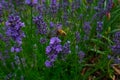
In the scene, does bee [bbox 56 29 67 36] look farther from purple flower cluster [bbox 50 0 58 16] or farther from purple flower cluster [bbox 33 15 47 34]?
purple flower cluster [bbox 33 15 47 34]

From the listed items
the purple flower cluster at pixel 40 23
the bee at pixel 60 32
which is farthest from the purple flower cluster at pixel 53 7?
the purple flower cluster at pixel 40 23

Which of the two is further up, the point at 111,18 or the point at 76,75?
the point at 111,18

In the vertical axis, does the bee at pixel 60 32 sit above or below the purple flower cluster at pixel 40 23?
below

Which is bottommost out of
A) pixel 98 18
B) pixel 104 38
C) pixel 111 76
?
pixel 111 76

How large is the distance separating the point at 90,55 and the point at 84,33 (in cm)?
39

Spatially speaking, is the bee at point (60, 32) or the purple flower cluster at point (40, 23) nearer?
the purple flower cluster at point (40, 23)

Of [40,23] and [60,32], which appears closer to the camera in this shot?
[40,23]

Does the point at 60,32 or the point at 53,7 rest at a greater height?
the point at 53,7

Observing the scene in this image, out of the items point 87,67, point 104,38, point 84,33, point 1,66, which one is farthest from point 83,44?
point 1,66

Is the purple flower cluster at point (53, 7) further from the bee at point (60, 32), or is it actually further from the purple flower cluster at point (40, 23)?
the purple flower cluster at point (40, 23)

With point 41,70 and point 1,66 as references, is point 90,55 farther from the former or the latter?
point 1,66

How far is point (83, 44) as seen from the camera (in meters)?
3.01

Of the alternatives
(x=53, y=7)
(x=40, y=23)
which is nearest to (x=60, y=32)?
(x=53, y=7)

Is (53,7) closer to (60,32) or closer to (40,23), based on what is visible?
(60,32)
